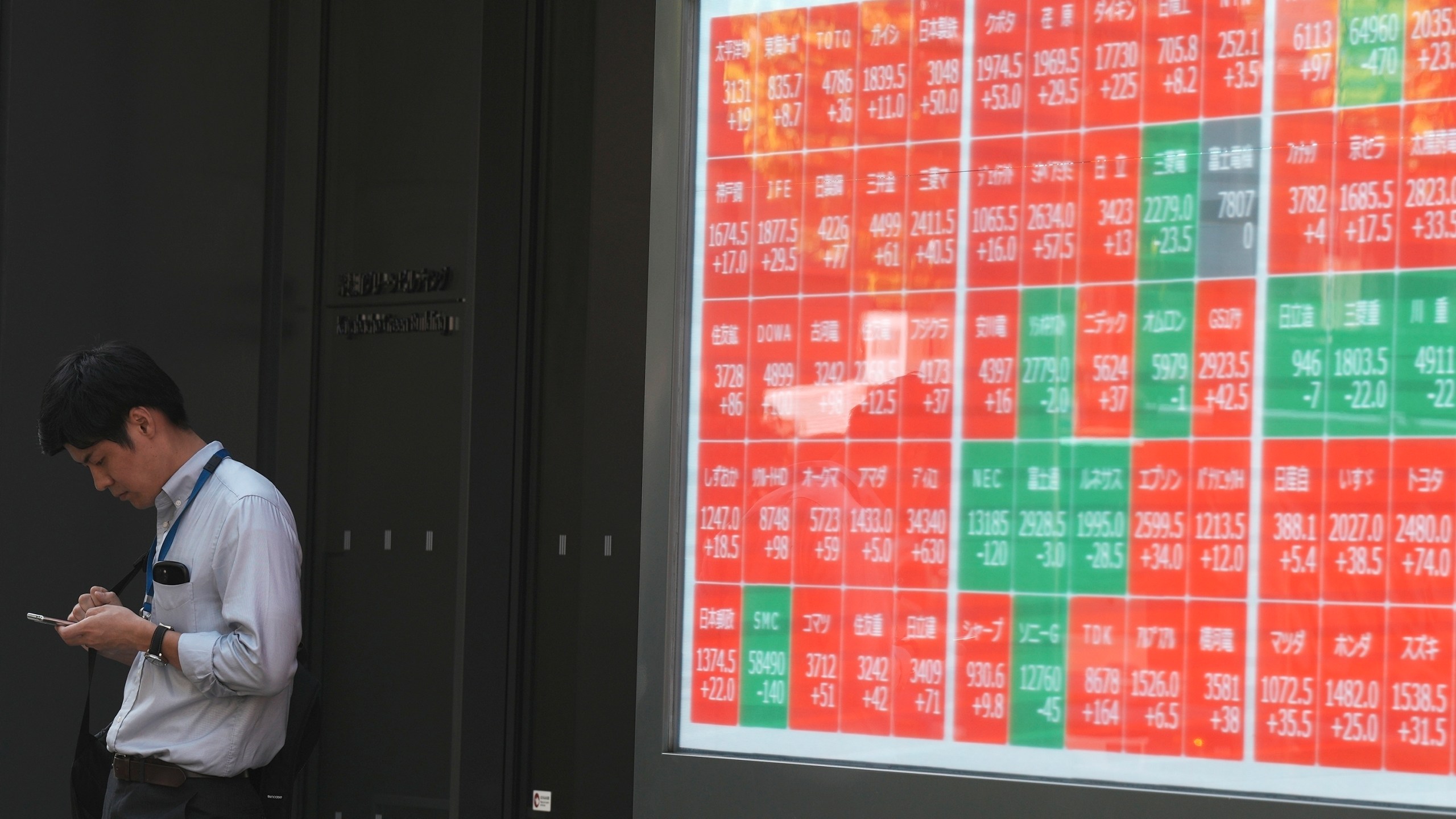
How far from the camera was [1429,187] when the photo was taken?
107 inches

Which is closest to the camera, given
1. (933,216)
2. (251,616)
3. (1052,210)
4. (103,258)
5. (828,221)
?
(251,616)

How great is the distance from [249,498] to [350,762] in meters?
1.38

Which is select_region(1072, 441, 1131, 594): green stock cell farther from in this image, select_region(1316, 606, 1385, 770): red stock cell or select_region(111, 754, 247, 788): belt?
select_region(111, 754, 247, 788): belt

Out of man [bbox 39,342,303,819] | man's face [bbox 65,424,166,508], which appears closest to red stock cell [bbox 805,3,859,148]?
man [bbox 39,342,303,819]

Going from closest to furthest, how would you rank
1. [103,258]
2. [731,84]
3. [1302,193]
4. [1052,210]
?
[1302,193], [1052,210], [731,84], [103,258]

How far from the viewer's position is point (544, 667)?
3.62m

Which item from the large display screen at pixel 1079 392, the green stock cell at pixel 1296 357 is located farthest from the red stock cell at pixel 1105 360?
the green stock cell at pixel 1296 357

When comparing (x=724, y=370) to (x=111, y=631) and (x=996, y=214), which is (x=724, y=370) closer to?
(x=996, y=214)

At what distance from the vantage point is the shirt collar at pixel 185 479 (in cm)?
280

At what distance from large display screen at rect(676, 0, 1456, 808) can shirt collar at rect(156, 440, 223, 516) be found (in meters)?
1.21

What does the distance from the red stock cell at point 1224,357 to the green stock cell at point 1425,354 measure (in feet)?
0.98

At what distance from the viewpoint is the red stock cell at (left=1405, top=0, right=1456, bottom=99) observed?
2.73 m

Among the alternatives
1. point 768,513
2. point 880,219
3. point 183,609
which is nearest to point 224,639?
point 183,609

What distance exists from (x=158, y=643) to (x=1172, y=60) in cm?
263
